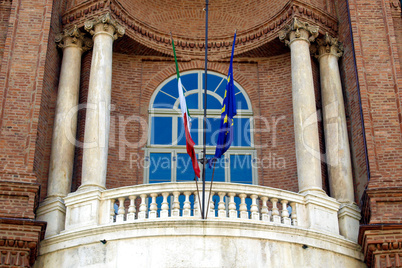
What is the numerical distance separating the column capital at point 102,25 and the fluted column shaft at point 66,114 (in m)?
0.39

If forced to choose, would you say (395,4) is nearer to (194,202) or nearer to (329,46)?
(329,46)

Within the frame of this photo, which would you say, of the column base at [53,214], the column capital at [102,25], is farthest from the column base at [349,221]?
the column capital at [102,25]

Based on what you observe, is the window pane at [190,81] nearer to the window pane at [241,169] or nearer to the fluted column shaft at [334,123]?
the window pane at [241,169]

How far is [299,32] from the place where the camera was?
827 inches

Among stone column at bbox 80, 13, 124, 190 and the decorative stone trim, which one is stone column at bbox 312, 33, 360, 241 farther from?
stone column at bbox 80, 13, 124, 190

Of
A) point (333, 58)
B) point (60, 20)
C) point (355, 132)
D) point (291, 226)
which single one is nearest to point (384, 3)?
point (333, 58)

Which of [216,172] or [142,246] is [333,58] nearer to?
[216,172]

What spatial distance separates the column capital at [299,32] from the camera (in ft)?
68.8

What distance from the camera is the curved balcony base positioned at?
53.0 feet

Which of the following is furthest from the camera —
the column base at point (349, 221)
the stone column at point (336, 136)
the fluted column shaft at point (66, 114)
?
the fluted column shaft at point (66, 114)

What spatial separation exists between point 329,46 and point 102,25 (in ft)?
20.5

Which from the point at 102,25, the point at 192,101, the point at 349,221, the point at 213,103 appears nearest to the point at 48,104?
the point at 102,25

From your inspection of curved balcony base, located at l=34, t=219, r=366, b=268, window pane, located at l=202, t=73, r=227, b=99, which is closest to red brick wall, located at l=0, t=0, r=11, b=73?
window pane, located at l=202, t=73, r=227, b=99

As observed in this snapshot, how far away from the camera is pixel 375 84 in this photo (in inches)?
768
